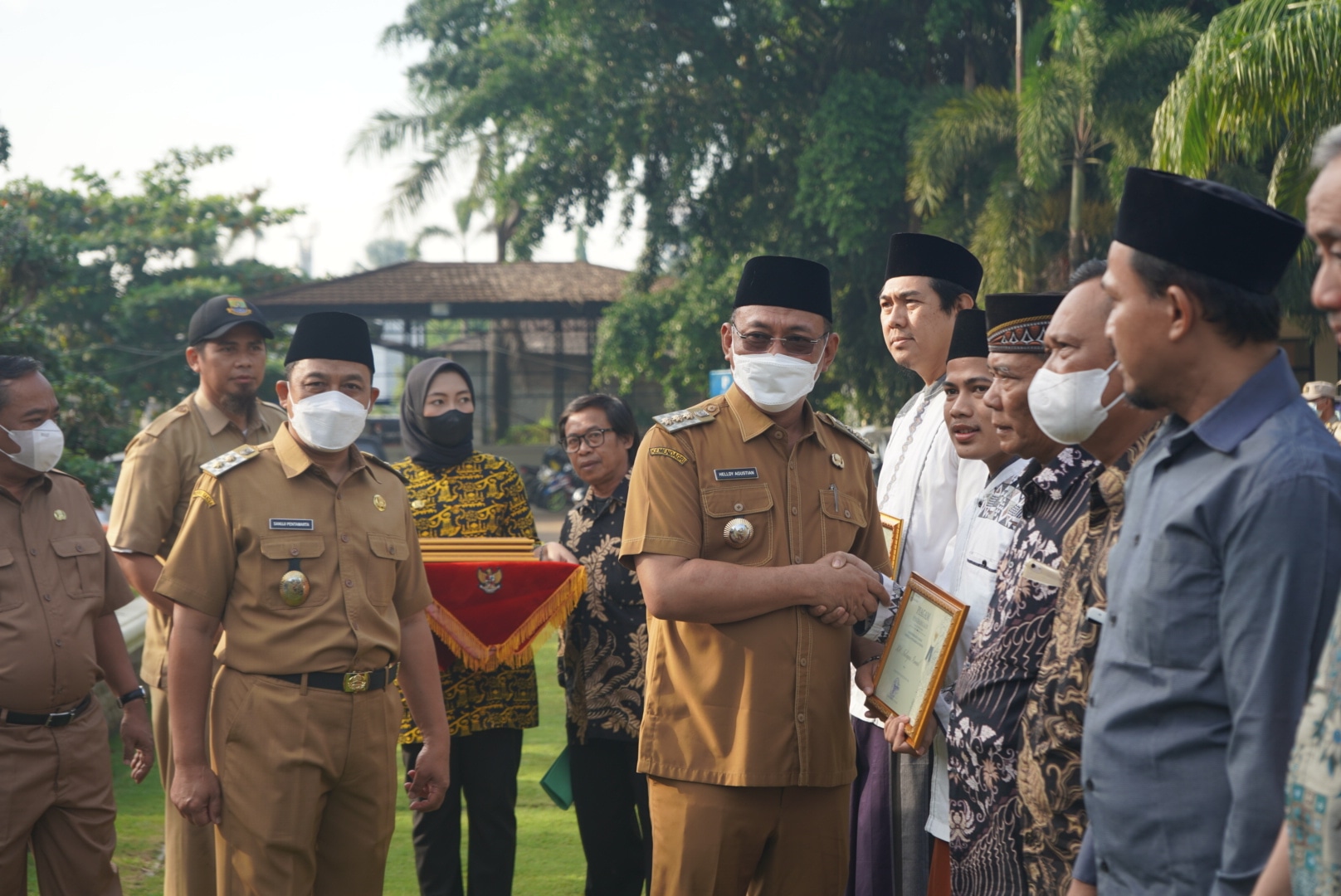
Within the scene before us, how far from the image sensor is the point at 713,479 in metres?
3.20

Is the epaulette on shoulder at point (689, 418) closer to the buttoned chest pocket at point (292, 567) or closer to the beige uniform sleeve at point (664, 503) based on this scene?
the beige uniform sleeve at point (664, 503)

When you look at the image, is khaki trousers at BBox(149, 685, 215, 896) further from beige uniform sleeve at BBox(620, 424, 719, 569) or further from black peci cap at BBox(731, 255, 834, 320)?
black peci cap at BBox(731, 255, 834, 320)

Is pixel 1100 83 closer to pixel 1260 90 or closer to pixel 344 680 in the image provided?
pixel 1260 90

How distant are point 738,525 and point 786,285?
688 mm

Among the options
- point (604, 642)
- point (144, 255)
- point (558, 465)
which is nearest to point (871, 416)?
point (558, 465)

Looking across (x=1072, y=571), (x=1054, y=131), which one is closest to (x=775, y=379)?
Answer: (x=1072, y=571)

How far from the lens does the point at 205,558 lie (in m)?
3.29

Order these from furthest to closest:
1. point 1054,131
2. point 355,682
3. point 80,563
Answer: point 1054,131 → point 80,563 → point 355,682

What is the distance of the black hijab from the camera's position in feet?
15.9

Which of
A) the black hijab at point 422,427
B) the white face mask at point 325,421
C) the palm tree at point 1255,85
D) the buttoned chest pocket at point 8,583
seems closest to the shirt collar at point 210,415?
the black hijab at point 422,427

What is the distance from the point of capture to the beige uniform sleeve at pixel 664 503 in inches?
122

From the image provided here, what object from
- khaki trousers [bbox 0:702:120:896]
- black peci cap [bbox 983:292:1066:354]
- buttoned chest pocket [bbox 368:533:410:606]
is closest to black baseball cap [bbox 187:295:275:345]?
buttoned chest pocket [bbox 368:533:410:606]

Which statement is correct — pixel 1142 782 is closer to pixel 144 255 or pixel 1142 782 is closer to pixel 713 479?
pixel 713 479

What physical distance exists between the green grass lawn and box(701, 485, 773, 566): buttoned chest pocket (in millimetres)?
2687
